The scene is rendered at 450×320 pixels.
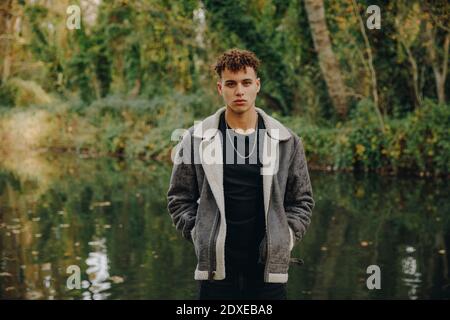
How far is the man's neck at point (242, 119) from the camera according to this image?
137 inches

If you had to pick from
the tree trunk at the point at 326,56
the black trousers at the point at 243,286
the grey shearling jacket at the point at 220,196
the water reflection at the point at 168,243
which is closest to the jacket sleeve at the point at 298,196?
the grey shearling jacket at the point at 220,196

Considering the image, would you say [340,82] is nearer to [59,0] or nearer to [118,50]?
[59,0]

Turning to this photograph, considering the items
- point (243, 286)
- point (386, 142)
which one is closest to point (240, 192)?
point (243, 286)

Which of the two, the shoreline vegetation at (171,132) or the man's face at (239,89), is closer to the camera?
the man's face at (239,89)

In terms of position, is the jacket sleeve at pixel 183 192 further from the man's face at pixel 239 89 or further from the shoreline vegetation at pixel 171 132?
the shoreline vegetation at pixel 171 132

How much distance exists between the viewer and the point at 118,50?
112 ft

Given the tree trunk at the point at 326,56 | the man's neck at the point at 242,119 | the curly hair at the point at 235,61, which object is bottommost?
the man's neck at the point at 242,119

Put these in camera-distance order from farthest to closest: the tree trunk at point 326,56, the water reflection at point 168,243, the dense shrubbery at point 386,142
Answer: the tree trunk at point 326,56 < the dense shrubbery at point 386,142 < the water reflection at point 168,243

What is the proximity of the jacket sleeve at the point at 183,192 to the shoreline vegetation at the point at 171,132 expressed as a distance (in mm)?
15293

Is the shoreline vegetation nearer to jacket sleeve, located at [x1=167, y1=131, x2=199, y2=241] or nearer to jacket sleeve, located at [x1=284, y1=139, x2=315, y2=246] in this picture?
jacket sleeve, located at [x1=284, y1=139, x2=315, y2=246]

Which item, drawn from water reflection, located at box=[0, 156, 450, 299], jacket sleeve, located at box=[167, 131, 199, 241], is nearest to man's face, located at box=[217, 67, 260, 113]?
jacket sleeve, located at box=[167, 131, 199, 241]

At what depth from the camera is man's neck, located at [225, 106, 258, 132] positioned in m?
3.47
